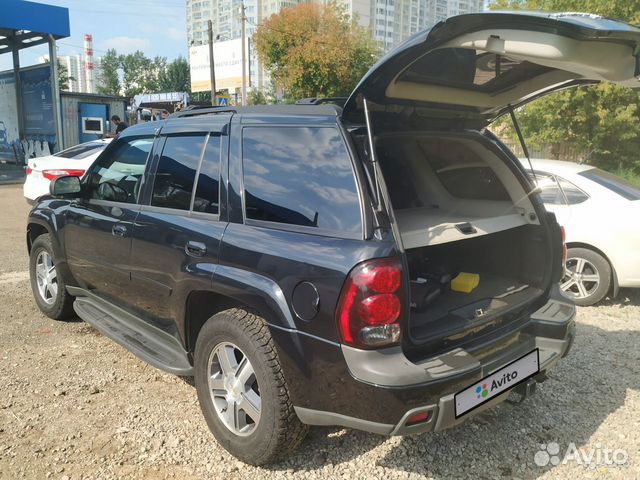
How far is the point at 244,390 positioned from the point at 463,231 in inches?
59.0

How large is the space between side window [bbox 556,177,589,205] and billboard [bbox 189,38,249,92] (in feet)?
180

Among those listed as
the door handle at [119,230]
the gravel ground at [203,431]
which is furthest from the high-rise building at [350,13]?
the gravel ground at [203,431]

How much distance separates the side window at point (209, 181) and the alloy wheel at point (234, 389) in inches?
31.4

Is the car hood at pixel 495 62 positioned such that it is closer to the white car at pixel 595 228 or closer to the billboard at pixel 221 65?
the white car at pixel 595 228

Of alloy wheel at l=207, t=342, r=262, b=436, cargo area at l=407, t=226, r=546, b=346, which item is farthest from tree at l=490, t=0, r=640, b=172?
alloy wheel at l=207, t=342, r=262, b=436

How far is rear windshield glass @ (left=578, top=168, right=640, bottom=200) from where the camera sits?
532 centimetres

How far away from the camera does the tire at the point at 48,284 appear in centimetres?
463

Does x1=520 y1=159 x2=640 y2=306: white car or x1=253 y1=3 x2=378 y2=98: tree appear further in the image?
x1=253 y1=3 x2=378 y2=98: tree

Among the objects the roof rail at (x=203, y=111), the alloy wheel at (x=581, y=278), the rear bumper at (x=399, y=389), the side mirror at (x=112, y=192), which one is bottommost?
the alloy wheel at (x=581, y=278)

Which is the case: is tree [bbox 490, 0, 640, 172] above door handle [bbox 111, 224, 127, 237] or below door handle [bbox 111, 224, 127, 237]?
above

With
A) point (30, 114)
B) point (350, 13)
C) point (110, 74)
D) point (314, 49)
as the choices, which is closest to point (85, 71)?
point (110, 74)

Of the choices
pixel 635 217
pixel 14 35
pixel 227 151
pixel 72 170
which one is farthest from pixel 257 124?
pixel 14 35

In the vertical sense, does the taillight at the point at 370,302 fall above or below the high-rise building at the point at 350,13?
below

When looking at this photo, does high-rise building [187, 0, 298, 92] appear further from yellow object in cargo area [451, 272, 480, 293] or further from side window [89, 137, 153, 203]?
yellow object in cargo area [451, 272, 480, 293]
